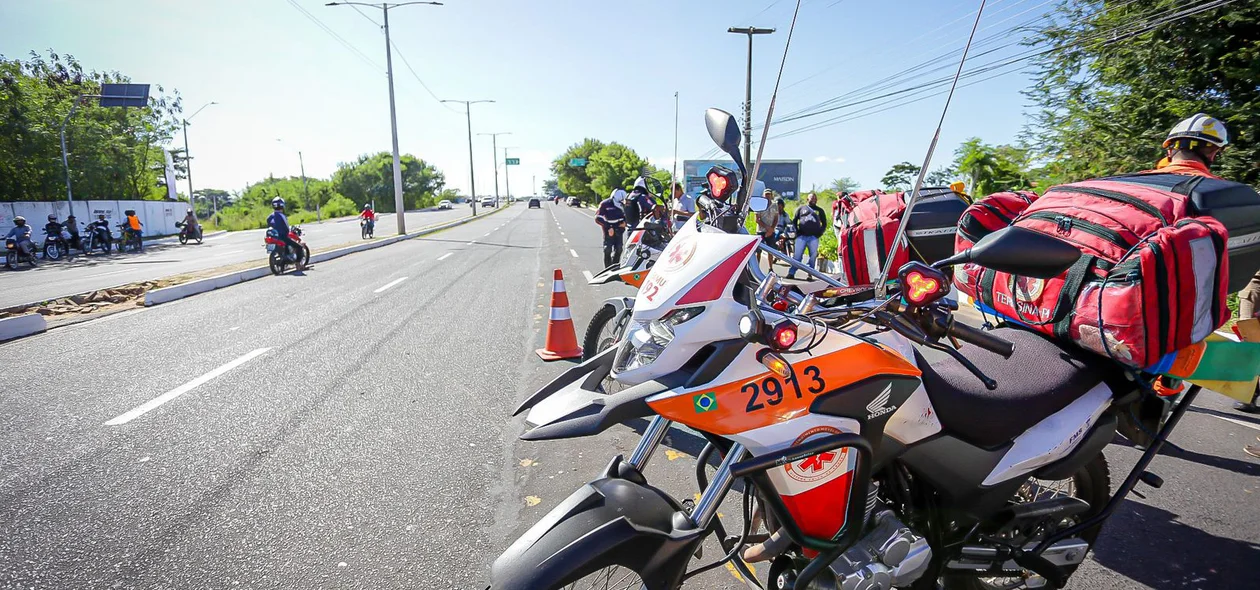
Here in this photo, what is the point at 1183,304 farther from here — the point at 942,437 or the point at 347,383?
the point at 347,383

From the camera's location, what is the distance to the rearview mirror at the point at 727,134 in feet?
6.58

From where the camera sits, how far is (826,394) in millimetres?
1650

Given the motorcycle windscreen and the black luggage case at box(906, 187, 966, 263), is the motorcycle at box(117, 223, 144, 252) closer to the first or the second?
the motorcycle windscreen

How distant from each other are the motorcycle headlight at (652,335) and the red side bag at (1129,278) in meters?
1.45

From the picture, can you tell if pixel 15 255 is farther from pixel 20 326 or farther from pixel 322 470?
pixel 322 470

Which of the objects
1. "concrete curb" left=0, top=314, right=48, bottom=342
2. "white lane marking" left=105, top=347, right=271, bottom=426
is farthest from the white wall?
"white lane marking" left=105, top=347, right=271, bottom=426

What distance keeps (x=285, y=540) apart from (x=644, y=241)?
427 cm

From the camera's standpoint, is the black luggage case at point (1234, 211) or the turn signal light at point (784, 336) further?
the black luggage case at point (1234, 211)

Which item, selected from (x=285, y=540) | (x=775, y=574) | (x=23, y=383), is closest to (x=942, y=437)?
(x=775, y=574)

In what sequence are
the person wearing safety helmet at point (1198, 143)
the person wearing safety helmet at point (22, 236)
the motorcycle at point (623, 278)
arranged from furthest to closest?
the person wearing safety helmet at point (22, 236), the motorcycle at point (623, 278), the person wearing safety helmet at point (1198, 143)

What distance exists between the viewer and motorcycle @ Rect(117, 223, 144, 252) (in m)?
22.0

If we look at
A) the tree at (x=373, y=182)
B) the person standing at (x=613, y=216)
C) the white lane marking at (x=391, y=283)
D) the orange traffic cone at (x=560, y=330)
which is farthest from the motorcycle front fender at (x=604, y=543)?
the tree at (x=373, y=182)

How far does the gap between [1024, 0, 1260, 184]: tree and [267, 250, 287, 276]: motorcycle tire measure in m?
15.3

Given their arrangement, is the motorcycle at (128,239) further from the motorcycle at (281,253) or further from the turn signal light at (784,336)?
the turn signal light at (784,336)
